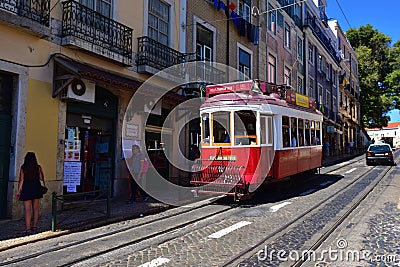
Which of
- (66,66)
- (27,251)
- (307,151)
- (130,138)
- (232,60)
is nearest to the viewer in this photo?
(27,251)

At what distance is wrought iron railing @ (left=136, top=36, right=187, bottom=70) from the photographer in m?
11.8

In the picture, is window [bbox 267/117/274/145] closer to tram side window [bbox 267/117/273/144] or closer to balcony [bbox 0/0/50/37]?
tram side window [bbox 267/117/273/144]

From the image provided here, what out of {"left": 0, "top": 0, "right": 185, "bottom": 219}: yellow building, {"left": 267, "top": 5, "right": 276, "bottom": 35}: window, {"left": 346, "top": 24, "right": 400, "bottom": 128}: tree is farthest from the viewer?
{"left": 346, "top": 24, "right": 400, "bottom": 128}: tree

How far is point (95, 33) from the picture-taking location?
10078mm

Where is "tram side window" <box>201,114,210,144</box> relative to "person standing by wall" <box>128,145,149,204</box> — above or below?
above

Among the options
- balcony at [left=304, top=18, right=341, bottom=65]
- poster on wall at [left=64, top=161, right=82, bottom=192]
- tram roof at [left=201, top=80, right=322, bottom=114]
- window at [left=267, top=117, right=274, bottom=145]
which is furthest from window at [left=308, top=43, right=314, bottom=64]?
poster on wall at [left=64, top=161, right=82, bottom=192]

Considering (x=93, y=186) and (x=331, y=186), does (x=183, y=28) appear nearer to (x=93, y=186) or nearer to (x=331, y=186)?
(x=93, y=186)

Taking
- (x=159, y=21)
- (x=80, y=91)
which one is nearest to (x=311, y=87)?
(x=159, y=21)

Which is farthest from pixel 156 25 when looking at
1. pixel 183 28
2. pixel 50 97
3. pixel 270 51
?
pixel 270 51

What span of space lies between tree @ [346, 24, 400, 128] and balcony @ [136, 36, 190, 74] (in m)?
36.9

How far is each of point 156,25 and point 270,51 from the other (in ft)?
37.5

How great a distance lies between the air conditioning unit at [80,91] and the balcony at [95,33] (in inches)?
35.9

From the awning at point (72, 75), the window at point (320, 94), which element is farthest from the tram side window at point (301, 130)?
the window at point (320, 94)

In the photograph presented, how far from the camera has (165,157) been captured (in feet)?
44.7
